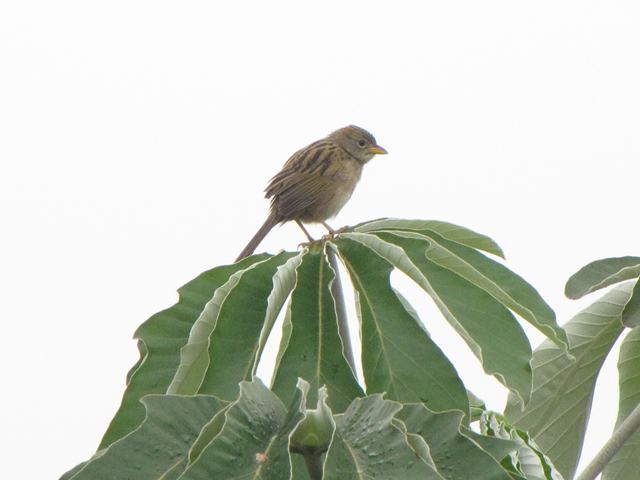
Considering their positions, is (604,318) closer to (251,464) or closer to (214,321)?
(214,321)

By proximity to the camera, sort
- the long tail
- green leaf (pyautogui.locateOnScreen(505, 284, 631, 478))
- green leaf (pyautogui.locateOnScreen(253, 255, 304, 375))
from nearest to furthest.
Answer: green leaf (pyautogui.locateOnScreen(253, 255, 304, 375))
green leaf (pyautogui.locateOnScreen(505, 284, 631, 478))
the long tail

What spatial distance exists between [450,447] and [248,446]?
40 centimetres

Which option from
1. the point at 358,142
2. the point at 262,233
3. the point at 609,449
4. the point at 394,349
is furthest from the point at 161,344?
the point at 358,142

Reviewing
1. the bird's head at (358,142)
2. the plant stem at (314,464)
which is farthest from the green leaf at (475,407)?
the bird's head at (358,142)

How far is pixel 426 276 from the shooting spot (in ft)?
8.75

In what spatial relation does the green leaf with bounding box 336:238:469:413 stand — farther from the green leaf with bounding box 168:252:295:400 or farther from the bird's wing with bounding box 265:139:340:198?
the bird's wing with bounding box 265:139:340:198

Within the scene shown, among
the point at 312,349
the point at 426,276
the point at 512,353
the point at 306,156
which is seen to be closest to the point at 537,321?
the point at 512,353

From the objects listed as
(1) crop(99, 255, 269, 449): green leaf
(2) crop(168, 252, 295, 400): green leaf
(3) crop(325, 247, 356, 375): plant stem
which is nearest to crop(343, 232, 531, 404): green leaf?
(3) crop(325, 247, 356, 375): plant stem

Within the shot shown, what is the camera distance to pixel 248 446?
1977 millimetres

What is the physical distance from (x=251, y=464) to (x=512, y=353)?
0.86 m

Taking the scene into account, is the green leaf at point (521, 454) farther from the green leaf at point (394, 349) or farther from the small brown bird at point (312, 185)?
the small brown bird at point (312, 185)

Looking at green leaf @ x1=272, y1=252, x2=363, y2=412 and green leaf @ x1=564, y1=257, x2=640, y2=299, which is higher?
green leaf @ x1=272, y1=252, x2=363, y2=412

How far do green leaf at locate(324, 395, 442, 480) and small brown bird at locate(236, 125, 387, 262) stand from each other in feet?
10.6

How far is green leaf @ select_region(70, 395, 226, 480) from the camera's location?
2066 mm
